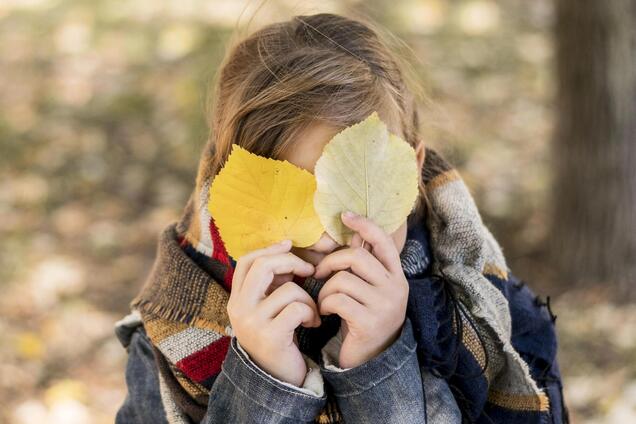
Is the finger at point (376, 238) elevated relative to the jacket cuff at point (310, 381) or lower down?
elevated

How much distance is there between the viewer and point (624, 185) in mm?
2777

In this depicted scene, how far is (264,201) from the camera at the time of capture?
1.03m

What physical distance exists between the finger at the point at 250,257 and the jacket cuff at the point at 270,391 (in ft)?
0.36

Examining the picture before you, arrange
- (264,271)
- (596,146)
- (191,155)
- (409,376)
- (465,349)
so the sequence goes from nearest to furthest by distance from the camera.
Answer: (264,271), (409,376), (465,349), (596,146), (191,155)

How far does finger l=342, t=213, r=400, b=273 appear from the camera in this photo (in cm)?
102

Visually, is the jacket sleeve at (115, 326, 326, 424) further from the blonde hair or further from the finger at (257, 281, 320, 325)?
the blonde hair

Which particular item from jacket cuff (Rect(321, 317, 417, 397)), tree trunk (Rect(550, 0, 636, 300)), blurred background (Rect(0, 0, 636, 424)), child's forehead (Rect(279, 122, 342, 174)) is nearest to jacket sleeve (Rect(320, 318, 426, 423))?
jacket cuff (Rect(321, 317, 417, 397))

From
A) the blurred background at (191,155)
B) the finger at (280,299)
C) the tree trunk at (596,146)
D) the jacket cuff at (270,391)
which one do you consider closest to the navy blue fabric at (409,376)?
the jacket cuff at (270,391)

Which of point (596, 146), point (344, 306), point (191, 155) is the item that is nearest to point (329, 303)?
point (344, 306)

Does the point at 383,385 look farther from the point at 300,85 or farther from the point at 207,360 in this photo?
the point at 300,85

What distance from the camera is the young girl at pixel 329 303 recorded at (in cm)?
104

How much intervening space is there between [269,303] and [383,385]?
22cm

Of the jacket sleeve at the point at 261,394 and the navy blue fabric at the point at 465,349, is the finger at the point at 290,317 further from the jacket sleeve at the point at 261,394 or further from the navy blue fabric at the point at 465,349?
the navy blue fabric at the point at 465,349

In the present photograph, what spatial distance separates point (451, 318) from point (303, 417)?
302 mm
